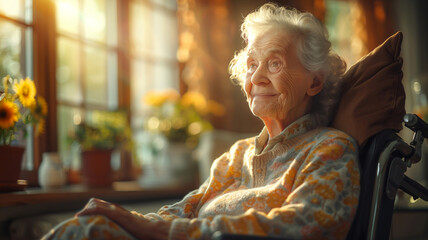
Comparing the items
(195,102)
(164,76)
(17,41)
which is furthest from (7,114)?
(164,76)

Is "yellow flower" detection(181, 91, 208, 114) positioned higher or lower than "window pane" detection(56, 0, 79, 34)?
lower

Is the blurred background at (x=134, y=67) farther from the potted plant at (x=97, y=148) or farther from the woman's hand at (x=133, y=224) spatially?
the woman's hand at (x=133, y=224)

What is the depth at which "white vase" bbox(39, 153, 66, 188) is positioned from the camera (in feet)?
7.82

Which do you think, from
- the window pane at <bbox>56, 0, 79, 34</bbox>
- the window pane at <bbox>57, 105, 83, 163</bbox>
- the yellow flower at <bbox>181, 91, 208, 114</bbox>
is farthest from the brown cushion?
the yellow flower at <bbox>181, 91, 208, 114</bbox>

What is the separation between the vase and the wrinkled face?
1531 mm

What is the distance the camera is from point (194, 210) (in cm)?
155

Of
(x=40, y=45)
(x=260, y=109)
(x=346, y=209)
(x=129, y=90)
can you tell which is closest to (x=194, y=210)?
(x=260, y=109)

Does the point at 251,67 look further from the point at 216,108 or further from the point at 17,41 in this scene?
the point at 216,108

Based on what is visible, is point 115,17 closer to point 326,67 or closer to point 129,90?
point 129,90

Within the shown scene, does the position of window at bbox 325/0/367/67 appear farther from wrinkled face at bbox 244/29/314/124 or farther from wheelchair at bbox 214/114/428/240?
wheelchair at bbox 214/114/428/240

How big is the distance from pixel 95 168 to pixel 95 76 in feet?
2.43

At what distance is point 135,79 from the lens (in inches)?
145

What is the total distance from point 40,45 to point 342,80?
1769 mm

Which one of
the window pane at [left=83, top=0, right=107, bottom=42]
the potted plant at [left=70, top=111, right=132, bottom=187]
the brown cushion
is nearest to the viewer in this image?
Result: the brown cushion
